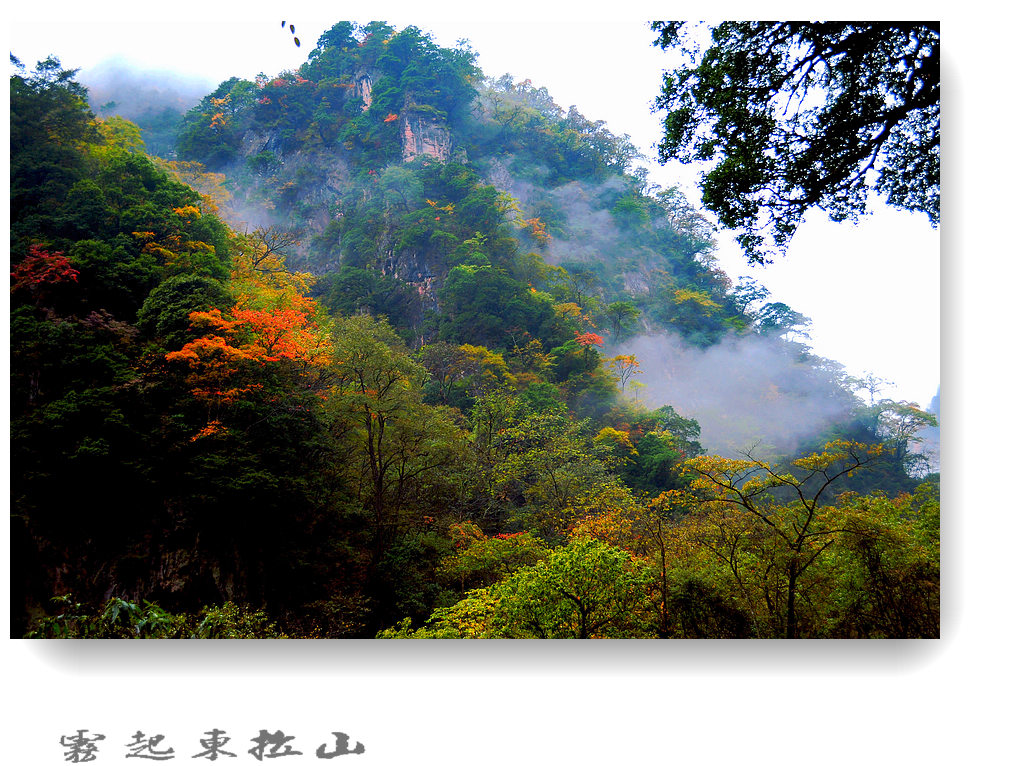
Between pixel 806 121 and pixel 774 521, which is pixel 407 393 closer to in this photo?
pixel 774 521

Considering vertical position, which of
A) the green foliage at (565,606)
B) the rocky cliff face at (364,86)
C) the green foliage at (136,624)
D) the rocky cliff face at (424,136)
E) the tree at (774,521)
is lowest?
the green foliage at (136,624)

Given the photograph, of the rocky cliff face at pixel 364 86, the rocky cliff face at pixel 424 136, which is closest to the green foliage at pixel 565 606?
the rocky cliff face at pixel 424 136

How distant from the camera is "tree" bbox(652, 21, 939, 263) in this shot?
3248 mm

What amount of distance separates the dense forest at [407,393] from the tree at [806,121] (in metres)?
0.48

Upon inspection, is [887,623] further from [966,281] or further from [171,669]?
[171,669]

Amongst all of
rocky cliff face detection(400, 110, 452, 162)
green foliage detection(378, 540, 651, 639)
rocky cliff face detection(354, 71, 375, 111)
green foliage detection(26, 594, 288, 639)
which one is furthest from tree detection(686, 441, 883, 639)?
rocky cliff face detection(354, 71, 375, 111)

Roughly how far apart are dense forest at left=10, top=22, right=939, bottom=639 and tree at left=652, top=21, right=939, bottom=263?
0.48m

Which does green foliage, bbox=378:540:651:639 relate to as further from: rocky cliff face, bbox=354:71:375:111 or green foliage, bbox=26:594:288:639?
rocky cliff face, bbox=354:71:375:111

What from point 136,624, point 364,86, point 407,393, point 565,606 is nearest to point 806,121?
point 565,606

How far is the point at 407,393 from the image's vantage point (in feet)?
17.0

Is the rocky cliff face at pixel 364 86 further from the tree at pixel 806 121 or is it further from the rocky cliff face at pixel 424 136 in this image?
the tree at pixel 806 121

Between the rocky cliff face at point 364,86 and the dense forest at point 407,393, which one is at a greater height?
the rocky cliff face at point 364,86

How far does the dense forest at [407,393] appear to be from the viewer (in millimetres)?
3504

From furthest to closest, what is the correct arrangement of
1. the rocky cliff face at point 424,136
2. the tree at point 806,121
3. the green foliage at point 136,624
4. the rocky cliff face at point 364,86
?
the rocky cliff face at point 424,136 → the rocky cliff face at point 364,86 → the green foliage at point 136,624 → the tree at point 806,121
